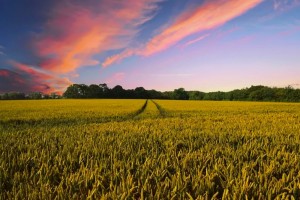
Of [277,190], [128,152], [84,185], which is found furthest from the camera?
[128,152]

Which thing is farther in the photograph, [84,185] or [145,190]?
[84,185]

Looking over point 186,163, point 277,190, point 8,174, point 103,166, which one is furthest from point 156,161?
point 8,174

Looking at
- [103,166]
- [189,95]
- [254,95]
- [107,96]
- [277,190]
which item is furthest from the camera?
[189,95]

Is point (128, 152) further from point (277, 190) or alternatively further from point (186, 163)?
point (277, 190)

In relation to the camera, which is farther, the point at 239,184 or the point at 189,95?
the point at 189,95

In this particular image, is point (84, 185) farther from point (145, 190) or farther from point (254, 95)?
point (254, 95)

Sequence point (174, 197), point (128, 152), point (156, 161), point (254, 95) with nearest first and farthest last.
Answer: point (174, 197), point (156, 161), point (128, 152), point (254, 95)

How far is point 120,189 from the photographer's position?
2924 mm

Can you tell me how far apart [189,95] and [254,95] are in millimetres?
39072

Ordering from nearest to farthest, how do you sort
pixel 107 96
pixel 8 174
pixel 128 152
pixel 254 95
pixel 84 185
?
pixel 84 185
pixel 8 174
pixel 128 152
pixel 254 95
pixel 107 96

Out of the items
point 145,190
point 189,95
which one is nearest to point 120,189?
point 145,190

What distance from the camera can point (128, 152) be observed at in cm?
511

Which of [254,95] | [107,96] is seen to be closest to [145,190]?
[254,95]

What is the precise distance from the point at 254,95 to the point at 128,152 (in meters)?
115
